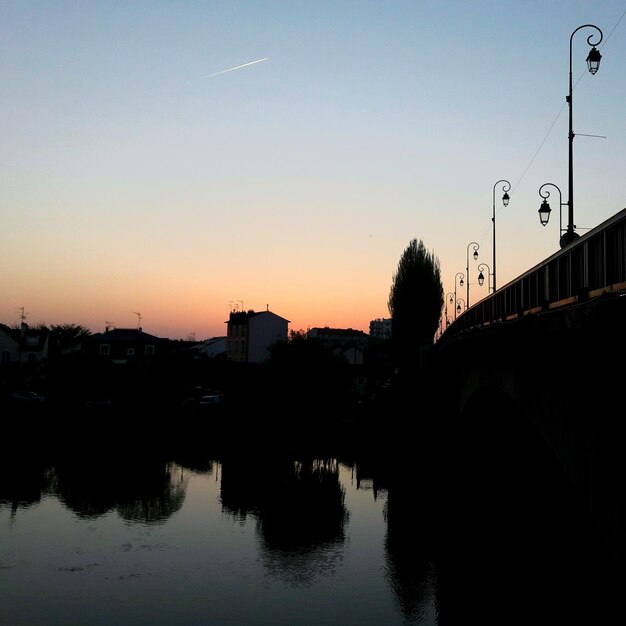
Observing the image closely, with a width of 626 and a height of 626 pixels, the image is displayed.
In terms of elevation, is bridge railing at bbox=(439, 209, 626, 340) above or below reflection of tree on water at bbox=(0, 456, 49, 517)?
above

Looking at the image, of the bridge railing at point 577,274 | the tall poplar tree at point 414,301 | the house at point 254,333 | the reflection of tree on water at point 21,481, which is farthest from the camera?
the house at point 254,333

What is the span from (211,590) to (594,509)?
1937cm

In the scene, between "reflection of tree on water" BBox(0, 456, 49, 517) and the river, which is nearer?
the river

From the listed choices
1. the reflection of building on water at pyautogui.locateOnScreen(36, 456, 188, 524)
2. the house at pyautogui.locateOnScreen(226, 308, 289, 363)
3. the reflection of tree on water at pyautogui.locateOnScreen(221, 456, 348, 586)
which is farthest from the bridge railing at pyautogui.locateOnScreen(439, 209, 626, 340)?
the house at pyautogui.locateOnScreen(226, 308, 289, 363)

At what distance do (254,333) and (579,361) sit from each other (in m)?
117

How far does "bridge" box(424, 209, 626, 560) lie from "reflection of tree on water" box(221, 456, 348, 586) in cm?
1199

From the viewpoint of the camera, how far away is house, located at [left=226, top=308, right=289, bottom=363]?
13012 centimetres

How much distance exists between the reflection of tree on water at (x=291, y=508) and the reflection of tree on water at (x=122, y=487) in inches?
138

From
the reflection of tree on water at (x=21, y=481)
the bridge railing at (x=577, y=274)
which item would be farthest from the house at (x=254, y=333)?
the bridge railing at (x=577, y=274)

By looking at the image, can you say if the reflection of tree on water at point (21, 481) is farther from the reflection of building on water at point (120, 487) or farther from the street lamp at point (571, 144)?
the street lamp at point (571, 144)

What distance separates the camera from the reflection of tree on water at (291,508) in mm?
33750

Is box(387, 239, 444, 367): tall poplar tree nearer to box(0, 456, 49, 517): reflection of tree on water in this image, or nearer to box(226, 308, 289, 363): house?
box(226, 308, 289, 363): house

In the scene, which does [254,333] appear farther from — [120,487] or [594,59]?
[594,59]

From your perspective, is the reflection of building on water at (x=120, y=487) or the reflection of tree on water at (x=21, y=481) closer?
the reflection of building on water at (x=120, y=487)
